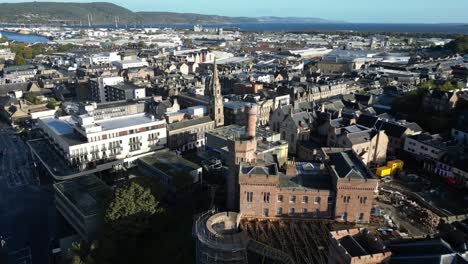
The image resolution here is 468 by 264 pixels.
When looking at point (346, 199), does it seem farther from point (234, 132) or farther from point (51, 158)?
point (51, 158)

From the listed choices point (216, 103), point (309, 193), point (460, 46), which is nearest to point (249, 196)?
point (309, 193)

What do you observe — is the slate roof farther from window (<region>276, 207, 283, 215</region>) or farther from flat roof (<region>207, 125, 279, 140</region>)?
window (<region>276, 207, 283, 215</region>)

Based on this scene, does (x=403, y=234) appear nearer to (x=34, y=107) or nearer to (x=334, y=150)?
(x=334, y=150)

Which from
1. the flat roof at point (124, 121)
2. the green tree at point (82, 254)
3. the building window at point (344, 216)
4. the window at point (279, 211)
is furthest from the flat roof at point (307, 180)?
the flat roof at point (124, 121)

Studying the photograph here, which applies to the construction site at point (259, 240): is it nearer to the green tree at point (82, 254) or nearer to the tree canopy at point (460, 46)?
the green tree at point (82, 254)

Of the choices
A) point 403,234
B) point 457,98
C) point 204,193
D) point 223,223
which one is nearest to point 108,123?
point 204,193
